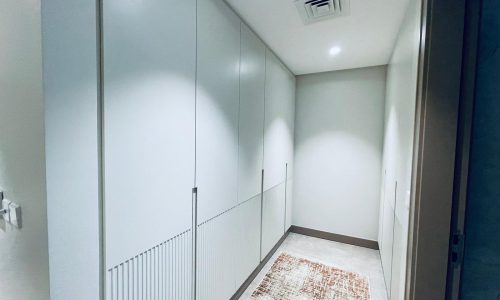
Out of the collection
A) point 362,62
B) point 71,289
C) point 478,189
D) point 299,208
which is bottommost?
point 299,208

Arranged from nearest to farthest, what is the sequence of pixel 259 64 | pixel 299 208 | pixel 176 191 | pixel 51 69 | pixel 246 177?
pixel 51 69 < pixel 176 191 < pixel 246 177 < pixel 259 64 < pixel 299 208

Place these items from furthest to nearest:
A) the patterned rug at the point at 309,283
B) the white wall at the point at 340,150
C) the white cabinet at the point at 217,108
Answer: the white wall at the point at 340,150
the patterned rug at the point at 309,283
the white cabinet at the point at 217,108

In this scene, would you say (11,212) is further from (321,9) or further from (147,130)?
(321,9)

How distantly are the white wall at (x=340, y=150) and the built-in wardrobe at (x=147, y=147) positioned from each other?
65.3 inches

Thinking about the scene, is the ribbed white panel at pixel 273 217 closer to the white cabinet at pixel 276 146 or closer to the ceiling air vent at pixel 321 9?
Result: the white cabinet at pixel 276 146

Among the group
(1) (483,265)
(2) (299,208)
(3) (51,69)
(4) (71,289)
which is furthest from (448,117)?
(2) (299,208)

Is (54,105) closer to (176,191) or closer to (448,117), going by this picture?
(176,191)

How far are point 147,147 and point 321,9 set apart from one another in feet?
5.37

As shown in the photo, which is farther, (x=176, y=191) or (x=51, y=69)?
(x=176, y=191)

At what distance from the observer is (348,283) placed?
2.25m

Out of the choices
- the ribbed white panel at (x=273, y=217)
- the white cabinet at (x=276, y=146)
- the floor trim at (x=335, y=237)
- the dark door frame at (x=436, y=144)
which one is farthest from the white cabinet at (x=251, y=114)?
the floor trim at (x=335, y=237)

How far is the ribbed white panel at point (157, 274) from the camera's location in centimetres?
96

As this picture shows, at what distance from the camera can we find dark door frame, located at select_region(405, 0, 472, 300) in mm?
729

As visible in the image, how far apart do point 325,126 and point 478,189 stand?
258 centimetres
